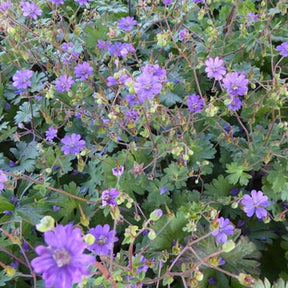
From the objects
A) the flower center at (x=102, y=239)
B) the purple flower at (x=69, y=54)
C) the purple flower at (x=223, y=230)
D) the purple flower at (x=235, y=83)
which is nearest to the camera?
the flower center at (x=102, y=239)

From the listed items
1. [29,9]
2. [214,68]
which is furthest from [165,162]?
[29,9]

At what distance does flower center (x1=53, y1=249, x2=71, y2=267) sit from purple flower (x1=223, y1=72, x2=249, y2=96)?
2.43 feet

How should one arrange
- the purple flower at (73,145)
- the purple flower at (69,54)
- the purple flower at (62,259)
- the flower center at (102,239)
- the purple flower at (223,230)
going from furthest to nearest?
the purple flower at (69,54) → the purple flower at (73,145) → the purple flower at (223,230) → the flower center at (102,239) → the purple flower at (62,259)

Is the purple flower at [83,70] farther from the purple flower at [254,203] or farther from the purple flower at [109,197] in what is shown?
the purple flower at [254,203]

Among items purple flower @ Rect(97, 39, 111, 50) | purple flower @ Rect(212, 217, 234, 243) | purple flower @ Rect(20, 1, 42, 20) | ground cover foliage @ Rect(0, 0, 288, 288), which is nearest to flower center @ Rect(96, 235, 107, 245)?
ground cover foliage @ Rect(0, 0, 288, 288)

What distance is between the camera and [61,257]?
1.69 ft

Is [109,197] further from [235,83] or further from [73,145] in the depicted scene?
[235,83]

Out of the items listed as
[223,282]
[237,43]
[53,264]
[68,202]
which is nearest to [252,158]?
[223,282]

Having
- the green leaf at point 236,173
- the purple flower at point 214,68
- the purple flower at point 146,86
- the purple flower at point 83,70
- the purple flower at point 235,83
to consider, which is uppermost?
the purple flower at point 146,86

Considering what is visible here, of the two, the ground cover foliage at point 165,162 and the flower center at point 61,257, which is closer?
the flower center at point 61,257

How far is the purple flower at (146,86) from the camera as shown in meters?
1.00

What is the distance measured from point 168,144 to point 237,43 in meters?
0.55

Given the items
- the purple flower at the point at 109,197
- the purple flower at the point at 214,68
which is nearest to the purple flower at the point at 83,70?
the purple flower at the point at 214,68

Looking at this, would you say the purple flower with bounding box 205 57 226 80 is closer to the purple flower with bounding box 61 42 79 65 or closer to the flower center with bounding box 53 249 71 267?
the purple flower with bounding box 61 42 79 65
